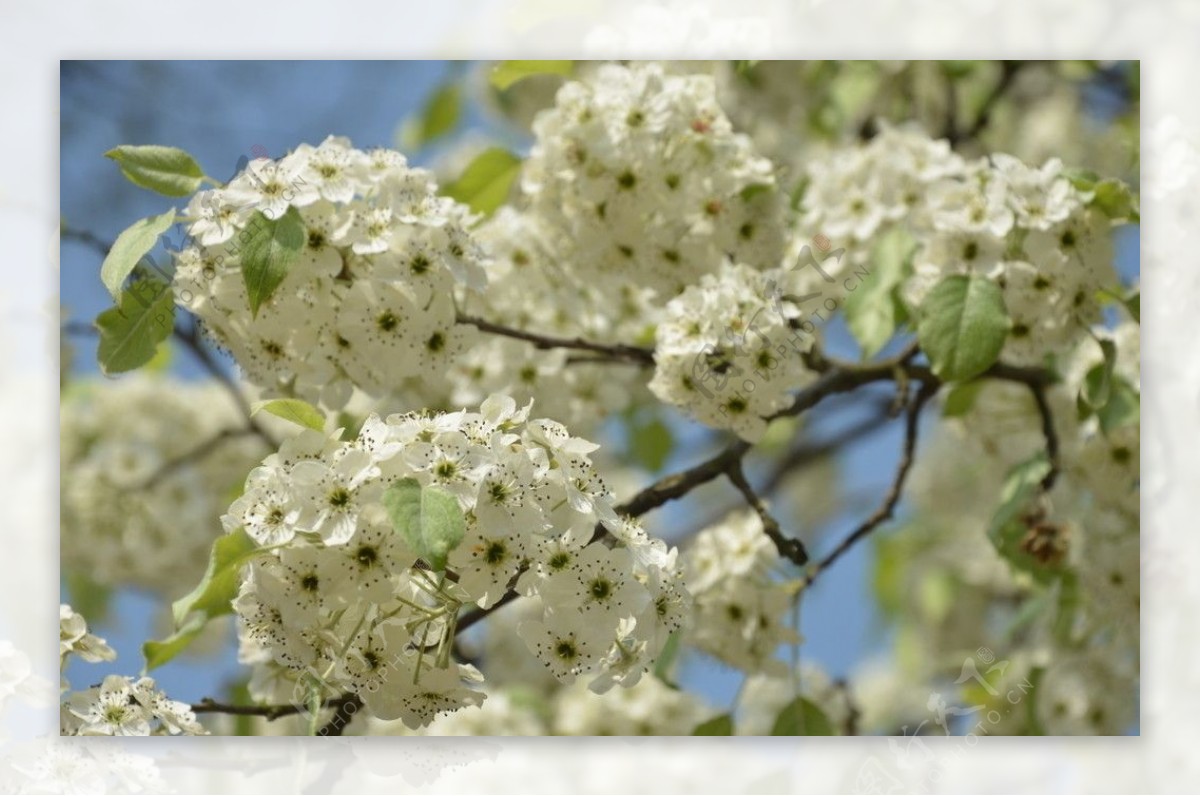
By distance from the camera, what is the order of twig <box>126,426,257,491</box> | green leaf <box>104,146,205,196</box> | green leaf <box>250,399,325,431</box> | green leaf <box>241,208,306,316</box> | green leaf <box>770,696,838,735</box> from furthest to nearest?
twig <box>126,426,257,491</box> → green leaf <box>770,696,838,735</box> → green leaf <box>104,146,205,196</box> → green leaf <box>241,208,306,316</box> → green leaf <box>250,399,325,431</box>

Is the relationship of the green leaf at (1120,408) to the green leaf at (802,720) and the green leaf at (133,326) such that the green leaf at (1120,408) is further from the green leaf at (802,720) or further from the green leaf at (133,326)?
the green leaf at (133,326)

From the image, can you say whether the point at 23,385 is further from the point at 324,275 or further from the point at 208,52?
the point at 324,275

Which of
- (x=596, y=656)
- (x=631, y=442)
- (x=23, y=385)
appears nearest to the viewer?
(x=596, y=656)

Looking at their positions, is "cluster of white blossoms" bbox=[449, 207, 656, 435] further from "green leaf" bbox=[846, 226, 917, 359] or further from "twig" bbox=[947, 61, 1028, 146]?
"twig" bbox=[947, 61, 1028, 146]

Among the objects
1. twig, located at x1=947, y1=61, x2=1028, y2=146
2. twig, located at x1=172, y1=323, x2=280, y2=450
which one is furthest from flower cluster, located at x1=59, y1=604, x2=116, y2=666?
twig, located at x1=947, y1=61, x2=1028, y2=146

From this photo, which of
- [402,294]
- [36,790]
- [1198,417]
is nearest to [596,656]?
[402,294]

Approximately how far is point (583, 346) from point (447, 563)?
2.46 ft

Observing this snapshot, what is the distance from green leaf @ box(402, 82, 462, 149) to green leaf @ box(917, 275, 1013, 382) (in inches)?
35.5

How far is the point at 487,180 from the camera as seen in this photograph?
2434 millimetres

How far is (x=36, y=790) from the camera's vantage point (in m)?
2.25

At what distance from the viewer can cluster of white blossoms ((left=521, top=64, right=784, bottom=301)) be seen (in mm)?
2201

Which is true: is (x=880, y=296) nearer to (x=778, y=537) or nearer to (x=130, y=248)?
(x=778, y=537)

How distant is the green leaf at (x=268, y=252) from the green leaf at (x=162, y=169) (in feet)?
0.54

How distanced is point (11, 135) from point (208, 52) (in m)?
0.30
